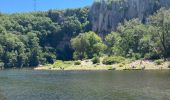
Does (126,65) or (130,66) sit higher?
(126,65)

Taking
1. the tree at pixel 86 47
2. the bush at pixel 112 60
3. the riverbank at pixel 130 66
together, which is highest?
the tree at pixel 86 47

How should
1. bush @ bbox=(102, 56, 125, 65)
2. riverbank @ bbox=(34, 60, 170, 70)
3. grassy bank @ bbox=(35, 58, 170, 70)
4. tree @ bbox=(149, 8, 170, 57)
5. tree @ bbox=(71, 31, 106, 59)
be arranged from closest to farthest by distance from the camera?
1. riverbank @ bbox=(34, 60, 170, 70)
2. grassy bank @ bbox=(35, 58, 170, 70)
3. tree @ bbox=(149, 8, 170, 57)
4. bush @ bbox=(102, 56, 125, 65)
5. tree @ bbox=(71, 31, 106, 59)

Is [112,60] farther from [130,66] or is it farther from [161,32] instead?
[161,32]

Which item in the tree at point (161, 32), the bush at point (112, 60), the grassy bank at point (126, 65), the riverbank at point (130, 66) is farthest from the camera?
the bush at point (112, 60)

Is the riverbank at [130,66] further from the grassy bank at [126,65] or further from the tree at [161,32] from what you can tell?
the tree at [161,32]

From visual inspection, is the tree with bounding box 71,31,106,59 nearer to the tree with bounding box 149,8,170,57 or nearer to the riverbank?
the riverbank

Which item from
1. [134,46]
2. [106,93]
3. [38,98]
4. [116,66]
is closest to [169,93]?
[106,93]

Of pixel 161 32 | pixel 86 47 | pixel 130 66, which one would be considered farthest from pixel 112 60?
pixel 86 47

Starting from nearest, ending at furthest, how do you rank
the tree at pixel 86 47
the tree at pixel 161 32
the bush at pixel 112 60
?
the tree at pixel 161 32 < the bush at pixel 112 60 < the tree at pixel 86 47

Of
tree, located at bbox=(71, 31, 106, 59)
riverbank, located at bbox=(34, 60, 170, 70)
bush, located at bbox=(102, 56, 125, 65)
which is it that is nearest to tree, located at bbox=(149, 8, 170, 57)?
riverbank, located at bbox=(34, 60, 170, 70)

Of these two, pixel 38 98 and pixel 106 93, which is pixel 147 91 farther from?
pixel 38 98

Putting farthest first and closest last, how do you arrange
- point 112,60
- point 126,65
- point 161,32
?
point 112,60, point 161,32, point 126,65

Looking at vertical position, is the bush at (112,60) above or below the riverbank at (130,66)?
above

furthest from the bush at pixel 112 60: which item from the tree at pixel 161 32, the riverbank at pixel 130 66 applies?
the tree at pixel 161 32
